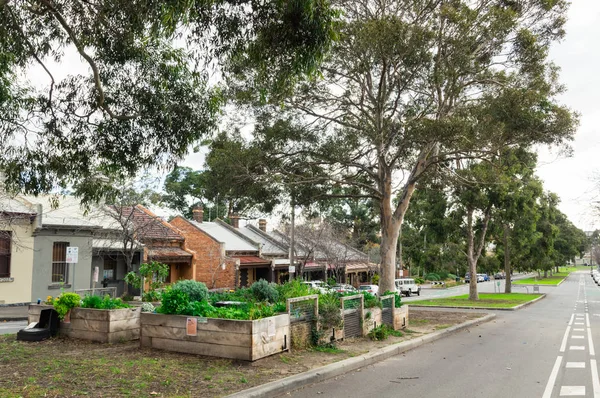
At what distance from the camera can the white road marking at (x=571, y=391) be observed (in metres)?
7.82

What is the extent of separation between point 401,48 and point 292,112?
5.09 m

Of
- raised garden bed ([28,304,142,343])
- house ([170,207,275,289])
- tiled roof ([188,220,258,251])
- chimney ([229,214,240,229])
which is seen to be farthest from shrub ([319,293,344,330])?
chimney ([229,214,240,229])

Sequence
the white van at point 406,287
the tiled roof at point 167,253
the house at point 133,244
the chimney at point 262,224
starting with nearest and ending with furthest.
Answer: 1. the house at point 133,244
2. the tiled roof at point 167,253
3. the white van at point 406,287
4. the chimney at point 262,224

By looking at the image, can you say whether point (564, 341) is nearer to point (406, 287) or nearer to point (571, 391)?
point (571, 391)

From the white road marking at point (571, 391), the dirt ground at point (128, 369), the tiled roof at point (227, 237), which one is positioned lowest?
the white road marking at point (571, 391)

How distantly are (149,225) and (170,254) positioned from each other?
3142 mm

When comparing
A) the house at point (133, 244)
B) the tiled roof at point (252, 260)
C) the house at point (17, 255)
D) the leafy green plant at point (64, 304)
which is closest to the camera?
the leafy green plant at point (64, 304)

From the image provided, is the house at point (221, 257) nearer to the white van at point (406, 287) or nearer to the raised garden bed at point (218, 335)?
the white van at point (406, 287)

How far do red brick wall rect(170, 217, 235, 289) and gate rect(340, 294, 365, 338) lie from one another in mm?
24369

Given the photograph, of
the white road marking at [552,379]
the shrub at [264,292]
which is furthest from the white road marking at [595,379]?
the shrub at [264,292]

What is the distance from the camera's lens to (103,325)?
11.3 m

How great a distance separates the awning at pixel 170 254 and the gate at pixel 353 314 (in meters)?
20.3

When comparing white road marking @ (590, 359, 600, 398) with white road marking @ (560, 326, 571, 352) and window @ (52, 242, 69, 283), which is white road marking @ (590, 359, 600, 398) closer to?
white road marking @ (560, 326, 571, 352)

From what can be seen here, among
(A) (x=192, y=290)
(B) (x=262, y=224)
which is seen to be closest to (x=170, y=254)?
(B) (x=262, y=224)
